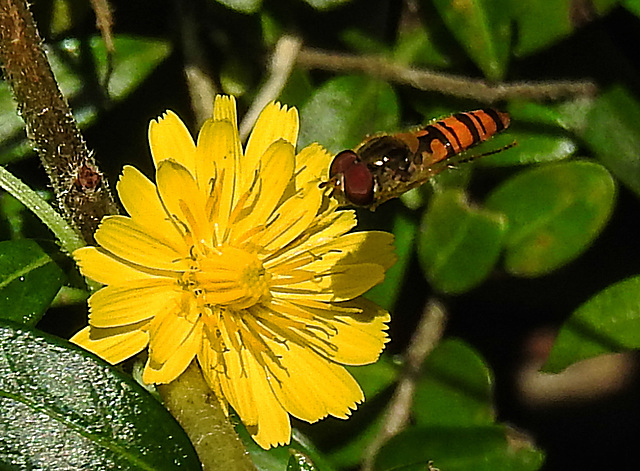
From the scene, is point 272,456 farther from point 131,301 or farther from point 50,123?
point 50,123

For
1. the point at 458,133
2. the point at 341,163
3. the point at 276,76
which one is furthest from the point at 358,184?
the point at 276,76

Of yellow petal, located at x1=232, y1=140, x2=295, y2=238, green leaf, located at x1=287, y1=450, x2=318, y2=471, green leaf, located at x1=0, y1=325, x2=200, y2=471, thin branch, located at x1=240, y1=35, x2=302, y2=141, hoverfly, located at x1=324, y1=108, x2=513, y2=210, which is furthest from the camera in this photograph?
thin branch, located at x1=240, y1=35, x2=302, y2=141

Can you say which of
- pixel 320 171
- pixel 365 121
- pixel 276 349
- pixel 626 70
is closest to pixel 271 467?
pixel 276 349

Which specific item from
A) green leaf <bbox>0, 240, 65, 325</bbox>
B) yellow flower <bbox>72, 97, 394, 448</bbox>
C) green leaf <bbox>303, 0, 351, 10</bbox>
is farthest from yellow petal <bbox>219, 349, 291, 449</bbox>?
green leaf <bbox>303, 0, 351, 10</bbox>

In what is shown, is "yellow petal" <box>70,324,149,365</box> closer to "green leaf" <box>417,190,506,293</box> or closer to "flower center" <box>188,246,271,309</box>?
"flower center" <box>188,246,271,309</box>

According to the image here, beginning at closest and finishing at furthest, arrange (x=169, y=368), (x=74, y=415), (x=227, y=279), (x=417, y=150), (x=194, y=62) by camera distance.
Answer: (x=74, y=415) < (x=169, y=368) < (x=227, y=279) < (x=417, y=150) < (x=194, y=62)

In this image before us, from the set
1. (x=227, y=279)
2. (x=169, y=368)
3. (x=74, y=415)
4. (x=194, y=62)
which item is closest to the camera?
(x=74, y=415)

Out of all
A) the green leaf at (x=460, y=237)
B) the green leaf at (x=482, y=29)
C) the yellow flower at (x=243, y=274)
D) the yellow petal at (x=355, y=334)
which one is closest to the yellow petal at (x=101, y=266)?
the yellow flower at (x=243, y=274)
